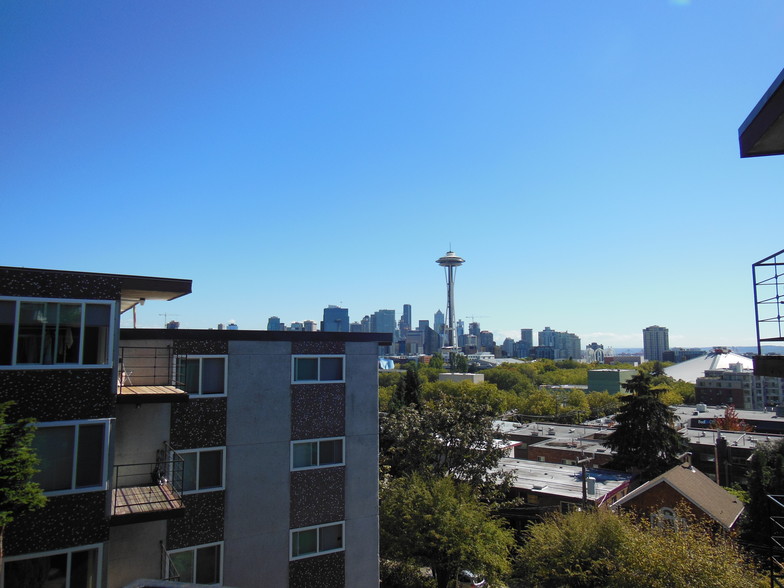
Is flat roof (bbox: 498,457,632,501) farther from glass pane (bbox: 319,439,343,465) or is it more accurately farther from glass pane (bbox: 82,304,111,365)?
glass pane (bbox: 82,304,111,365)

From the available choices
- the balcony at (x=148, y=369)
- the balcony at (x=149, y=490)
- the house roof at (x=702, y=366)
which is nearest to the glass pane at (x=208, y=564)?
the balcony at (x=149, y=490)

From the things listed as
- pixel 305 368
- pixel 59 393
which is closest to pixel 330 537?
pixel 305 368

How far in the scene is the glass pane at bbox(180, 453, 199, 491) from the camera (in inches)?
557

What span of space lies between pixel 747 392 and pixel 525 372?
54.1 m

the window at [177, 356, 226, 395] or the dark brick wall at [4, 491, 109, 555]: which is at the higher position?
the window at [177, 356, 226, 395]

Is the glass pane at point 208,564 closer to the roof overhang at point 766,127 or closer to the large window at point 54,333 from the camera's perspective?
the large window at point 54,333

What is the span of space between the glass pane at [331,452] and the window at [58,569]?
21.7 ft

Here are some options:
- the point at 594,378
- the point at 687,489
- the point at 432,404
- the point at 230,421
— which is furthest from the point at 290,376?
the point at 594,378

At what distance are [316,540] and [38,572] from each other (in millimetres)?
7416

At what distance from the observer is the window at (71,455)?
34.3ft

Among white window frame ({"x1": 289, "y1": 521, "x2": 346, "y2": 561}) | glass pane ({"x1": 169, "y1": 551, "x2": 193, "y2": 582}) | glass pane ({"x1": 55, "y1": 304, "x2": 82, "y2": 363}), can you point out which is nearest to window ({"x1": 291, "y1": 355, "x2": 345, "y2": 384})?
white window frame ({"x1": 289, "y1": 521, "x2": 346, "y2": 561})

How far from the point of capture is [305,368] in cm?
1619

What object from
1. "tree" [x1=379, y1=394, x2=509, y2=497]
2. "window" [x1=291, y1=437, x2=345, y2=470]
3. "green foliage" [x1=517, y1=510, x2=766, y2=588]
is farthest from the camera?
"tree" [x1=379, y1=394, x2=509, y2=497]

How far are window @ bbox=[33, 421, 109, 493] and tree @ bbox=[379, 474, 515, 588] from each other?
45.6ft
